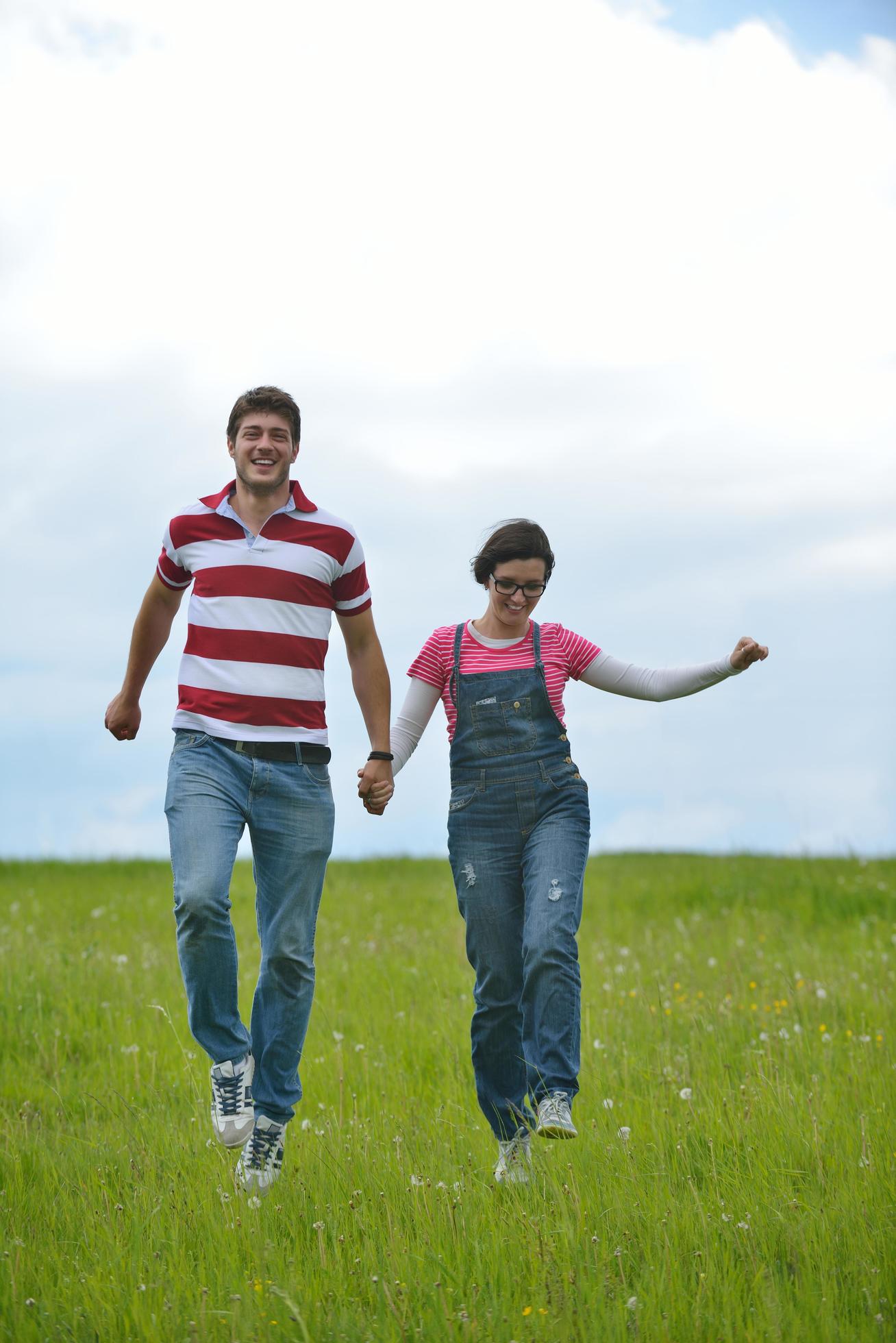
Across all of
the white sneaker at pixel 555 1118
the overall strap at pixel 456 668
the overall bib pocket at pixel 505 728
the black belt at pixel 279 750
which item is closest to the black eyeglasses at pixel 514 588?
the overall strap at pixel 456 668

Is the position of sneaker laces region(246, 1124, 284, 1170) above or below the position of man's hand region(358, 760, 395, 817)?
below

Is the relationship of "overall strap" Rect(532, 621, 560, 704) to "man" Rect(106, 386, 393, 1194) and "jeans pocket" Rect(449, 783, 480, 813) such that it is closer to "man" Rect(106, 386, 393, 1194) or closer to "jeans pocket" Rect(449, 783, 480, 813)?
"jeans pocket" Rect(449, 783, 480, 813)

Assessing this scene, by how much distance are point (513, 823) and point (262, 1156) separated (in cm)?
181

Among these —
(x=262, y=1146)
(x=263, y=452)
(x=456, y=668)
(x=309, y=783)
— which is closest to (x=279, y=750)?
(x=309, y=783)

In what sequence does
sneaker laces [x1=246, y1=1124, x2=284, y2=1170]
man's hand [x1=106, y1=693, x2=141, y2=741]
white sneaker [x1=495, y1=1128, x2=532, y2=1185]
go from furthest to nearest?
man's hand [x1=106, y1=693, x2=141, y2=741] → sneaker laces [x1=246, y1=1124, x2=284, y2=1170] → white sneaker [x1=495, y1=1128, x2=532, y2=1185]

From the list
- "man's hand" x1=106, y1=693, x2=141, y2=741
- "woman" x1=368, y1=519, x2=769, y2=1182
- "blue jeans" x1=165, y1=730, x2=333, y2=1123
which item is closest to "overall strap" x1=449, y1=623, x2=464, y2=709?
"woman" x1=368, y1=519, x2=769, y2=1182

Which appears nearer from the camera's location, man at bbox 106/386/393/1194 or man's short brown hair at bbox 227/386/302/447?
man at bbox 106/386/393/1194

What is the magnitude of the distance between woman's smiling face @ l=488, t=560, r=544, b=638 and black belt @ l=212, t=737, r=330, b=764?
1049 mm

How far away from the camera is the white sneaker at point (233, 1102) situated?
5.55 meters

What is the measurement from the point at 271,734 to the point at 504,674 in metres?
1.08

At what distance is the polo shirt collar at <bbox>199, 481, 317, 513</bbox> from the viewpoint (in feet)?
19.9

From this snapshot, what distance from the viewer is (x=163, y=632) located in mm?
6438

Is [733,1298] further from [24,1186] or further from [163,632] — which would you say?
[163,632]

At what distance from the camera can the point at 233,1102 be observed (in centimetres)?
558
